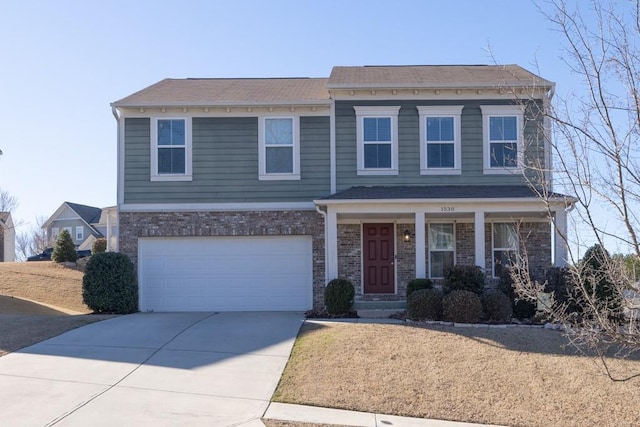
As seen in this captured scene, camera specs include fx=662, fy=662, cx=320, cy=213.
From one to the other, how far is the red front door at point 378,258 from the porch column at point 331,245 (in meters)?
1.81

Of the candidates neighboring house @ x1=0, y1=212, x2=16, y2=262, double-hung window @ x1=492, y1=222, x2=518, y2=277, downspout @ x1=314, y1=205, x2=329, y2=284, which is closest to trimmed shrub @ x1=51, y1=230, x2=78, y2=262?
neighboring house @ x1=0, y1=212, x2=16, y2=262

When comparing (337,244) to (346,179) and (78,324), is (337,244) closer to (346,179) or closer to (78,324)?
(346,179)

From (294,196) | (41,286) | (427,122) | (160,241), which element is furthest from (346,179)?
(41,286)

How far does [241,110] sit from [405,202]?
16.7 ft

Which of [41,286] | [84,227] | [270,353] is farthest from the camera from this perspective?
[84,227]

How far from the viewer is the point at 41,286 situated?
A: 22797 millimetres

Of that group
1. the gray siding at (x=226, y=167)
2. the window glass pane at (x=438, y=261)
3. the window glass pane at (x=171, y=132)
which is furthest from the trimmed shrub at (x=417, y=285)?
the window glass pane at (x=171, y=132)

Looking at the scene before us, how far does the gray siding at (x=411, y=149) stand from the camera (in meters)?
17.3

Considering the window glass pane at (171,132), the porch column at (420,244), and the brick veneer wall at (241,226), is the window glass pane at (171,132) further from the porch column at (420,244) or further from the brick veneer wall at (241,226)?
the porch column at (420,244)

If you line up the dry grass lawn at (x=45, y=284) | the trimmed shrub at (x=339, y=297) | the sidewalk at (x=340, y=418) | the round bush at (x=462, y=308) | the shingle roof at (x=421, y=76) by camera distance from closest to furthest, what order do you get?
the sidewalk at (x=340, y=418)
the round bush at (x=462, y=308)
the trimmed shrub at (x=339, y=297)
the shingle roof at (x=421, y=76)
the dry grass lawn at (x=45, y=284)

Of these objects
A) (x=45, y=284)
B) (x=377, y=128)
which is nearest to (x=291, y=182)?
(x=377, y=128)

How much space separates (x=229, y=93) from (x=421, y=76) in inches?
210

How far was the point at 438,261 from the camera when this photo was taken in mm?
17594

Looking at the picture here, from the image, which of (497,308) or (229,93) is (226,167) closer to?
(229,93)
